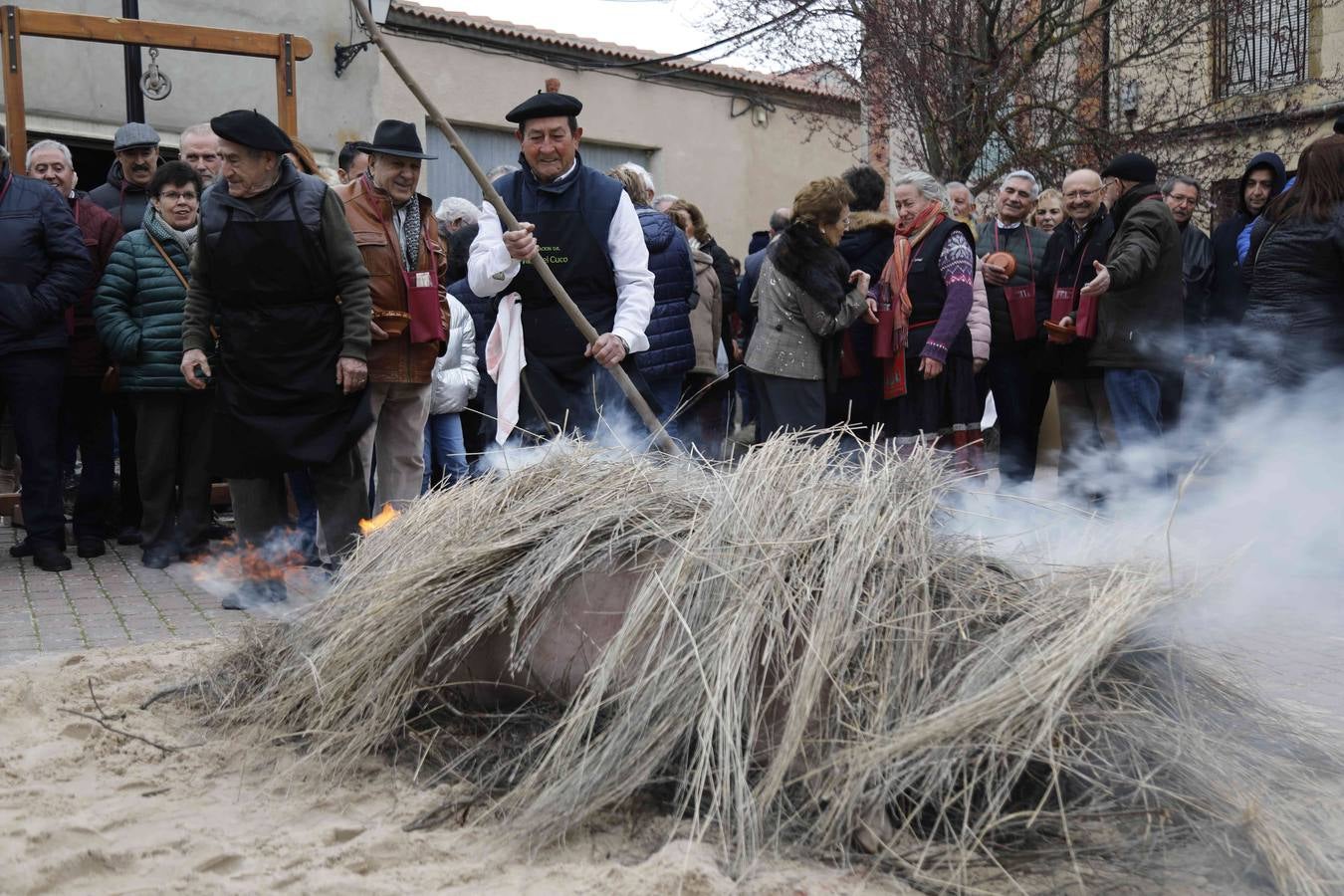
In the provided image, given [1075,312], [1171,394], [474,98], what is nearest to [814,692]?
[1075,312]

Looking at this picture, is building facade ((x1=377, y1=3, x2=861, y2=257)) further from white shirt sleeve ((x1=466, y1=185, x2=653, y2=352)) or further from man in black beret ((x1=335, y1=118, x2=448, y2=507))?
white shirt sleeve ((x1=466, y1=185, x2=653, y2=352))

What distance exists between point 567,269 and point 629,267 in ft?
0.81

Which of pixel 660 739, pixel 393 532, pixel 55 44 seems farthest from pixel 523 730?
pixel 55 44

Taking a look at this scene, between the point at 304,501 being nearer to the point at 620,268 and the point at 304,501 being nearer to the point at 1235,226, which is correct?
the point at 620,268

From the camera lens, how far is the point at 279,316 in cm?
517

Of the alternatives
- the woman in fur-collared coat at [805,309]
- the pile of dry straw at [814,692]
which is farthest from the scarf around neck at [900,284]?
the pile of dry straw at [814,692]

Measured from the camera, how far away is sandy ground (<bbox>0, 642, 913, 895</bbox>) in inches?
96.3

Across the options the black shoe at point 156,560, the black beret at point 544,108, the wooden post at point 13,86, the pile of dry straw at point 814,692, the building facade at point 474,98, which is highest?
the building facade at point 474,98

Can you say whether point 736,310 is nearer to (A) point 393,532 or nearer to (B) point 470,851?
(A) point 393,532

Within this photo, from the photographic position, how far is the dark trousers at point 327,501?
5340mm

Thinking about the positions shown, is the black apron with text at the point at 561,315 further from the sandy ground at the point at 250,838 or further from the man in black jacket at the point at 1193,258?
the man in black jacket at the point at 1193,258

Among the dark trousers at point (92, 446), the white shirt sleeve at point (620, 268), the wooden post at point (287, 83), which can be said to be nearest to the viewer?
the white shirt sleeve at point (620, 268)

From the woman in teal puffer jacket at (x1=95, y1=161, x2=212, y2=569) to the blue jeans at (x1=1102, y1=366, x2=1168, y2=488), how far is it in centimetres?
441

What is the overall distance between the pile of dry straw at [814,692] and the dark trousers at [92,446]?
387cm
